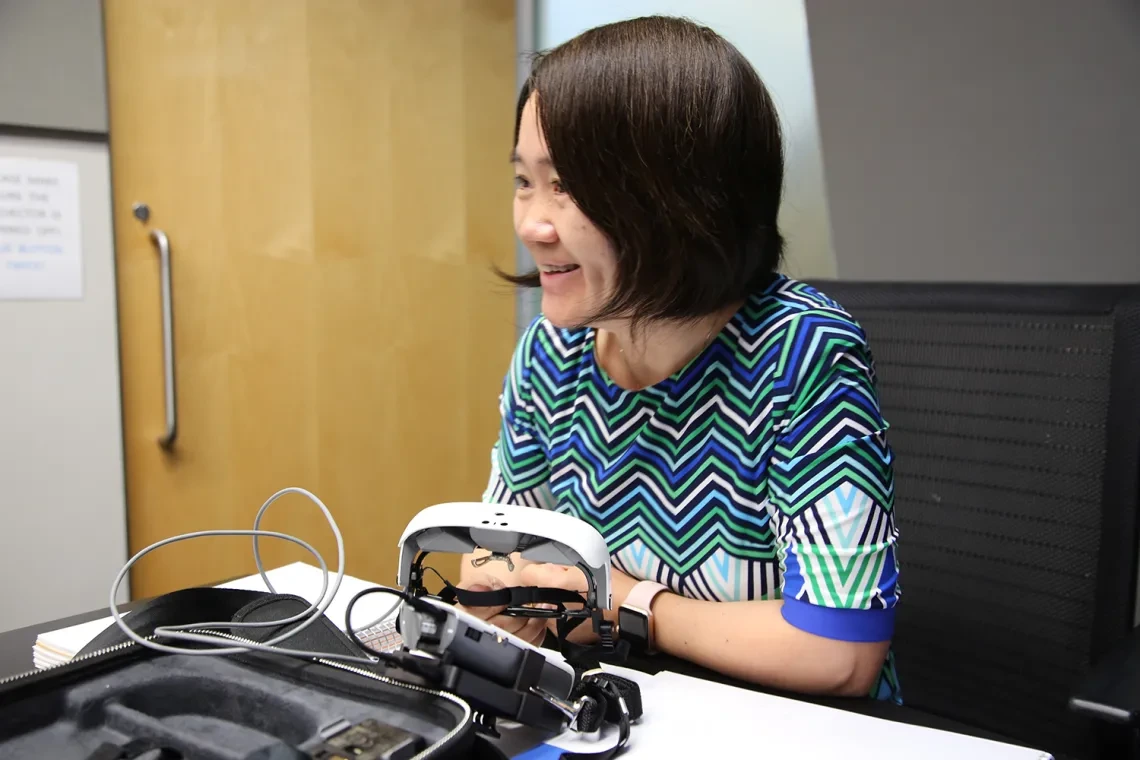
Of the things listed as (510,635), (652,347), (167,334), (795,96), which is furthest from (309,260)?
(510,635)

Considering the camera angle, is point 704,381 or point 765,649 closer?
point 765,649

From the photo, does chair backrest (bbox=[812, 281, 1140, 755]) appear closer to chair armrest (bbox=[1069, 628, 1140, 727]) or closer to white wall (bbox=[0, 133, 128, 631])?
chair armrest (bbox=[1069, 628, 1140, 727])

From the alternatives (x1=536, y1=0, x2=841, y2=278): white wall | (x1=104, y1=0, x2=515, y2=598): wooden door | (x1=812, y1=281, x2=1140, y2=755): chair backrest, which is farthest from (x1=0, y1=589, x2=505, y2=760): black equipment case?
(x1=536, y1=0, x2=841, y2=278): white wall

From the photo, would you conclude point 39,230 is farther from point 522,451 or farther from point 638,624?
point 638,624

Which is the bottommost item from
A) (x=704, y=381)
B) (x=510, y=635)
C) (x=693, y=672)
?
(x=693, y=672)

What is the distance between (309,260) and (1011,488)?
5.30ft

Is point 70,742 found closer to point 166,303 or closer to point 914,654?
point 914,654

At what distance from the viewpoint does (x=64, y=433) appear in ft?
5.71

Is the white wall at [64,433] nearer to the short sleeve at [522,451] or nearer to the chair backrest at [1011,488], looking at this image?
the short sleeve at [522,451]

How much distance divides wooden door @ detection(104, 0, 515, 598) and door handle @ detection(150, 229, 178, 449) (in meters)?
0.02

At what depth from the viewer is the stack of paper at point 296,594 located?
78cm

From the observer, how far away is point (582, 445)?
101cm

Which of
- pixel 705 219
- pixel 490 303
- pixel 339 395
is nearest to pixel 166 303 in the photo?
pixel 339 395

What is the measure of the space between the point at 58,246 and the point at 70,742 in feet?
4.68
